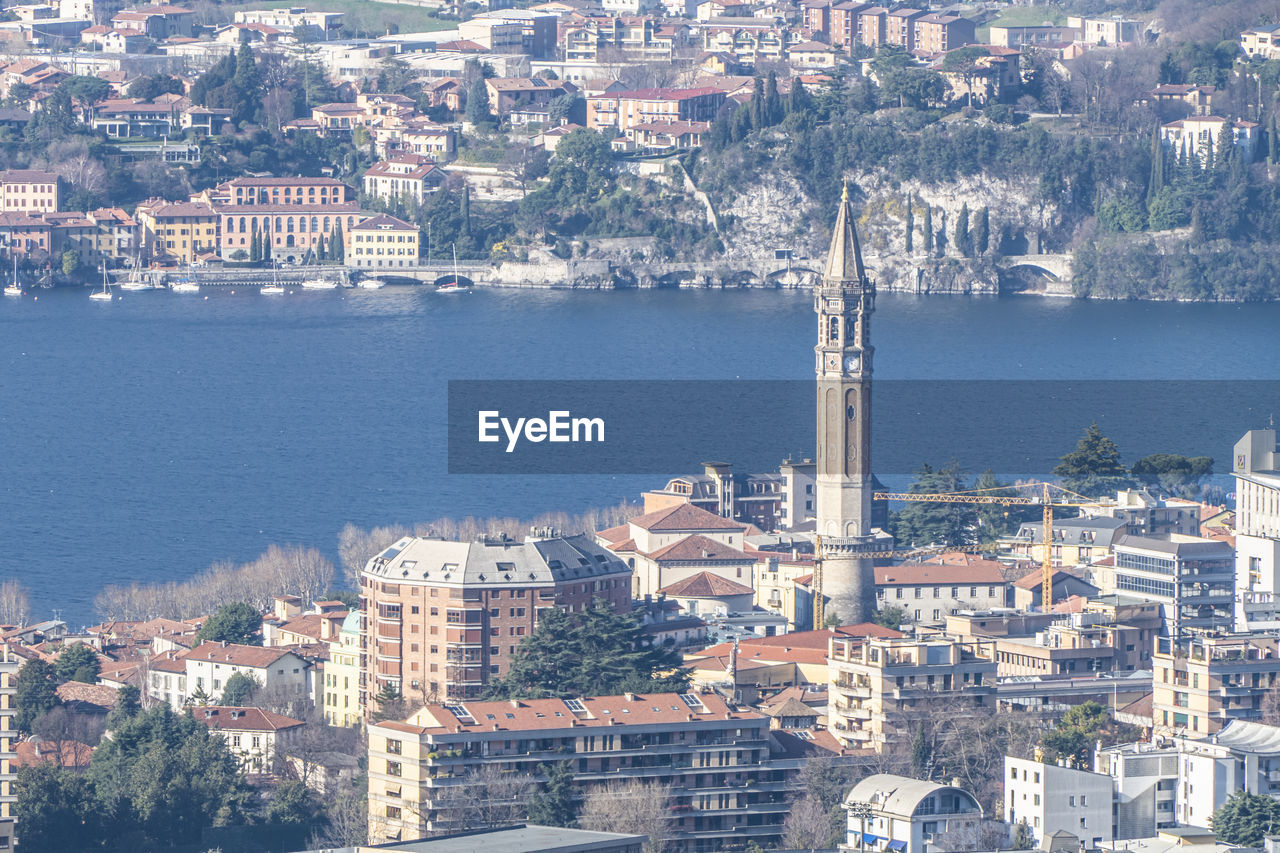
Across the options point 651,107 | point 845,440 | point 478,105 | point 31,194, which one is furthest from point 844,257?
point 478,105

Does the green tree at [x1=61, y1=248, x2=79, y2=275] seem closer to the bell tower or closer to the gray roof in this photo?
the bell tower

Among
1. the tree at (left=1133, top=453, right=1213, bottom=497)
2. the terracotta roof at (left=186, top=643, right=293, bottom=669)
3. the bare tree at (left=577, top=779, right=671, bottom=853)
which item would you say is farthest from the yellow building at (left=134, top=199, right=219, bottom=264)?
the bare tree at (left=577, top=779, right=671, bottom=853)

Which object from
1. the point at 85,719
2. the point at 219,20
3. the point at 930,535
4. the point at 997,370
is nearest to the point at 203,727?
the point at 85,719

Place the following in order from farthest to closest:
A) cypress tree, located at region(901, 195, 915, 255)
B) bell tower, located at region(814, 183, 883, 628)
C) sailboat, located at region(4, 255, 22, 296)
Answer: cypress tree, located at region(901, 195, 915, 255) → sailboat, located at region(4, 255, 22, 296) → bell tower, located at region(814, 183, 883, 628)

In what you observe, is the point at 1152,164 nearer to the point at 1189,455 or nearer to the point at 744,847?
the point at 1189,455

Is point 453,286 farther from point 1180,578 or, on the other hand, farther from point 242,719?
point 242,719

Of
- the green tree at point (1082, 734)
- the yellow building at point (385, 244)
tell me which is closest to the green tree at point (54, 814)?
the green tree at point (1082, 734)
